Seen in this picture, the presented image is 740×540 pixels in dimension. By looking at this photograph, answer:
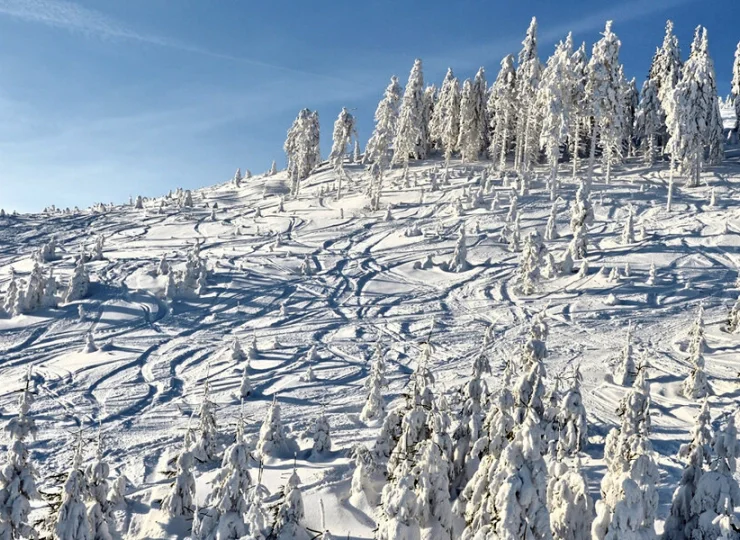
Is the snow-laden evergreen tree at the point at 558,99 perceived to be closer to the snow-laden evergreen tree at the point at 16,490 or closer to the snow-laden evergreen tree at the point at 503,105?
the snow-laden evergreen tree at the point at 503,105

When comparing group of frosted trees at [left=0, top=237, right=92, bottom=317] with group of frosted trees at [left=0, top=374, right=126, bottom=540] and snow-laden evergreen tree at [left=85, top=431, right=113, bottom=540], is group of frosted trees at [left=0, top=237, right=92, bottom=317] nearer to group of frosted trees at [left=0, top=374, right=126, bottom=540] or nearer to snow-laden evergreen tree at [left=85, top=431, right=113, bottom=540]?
snow-laden evergreen tree at [left=85, top=431, right=113, bottom=540]

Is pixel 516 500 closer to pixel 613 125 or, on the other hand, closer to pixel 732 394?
pixel 732 394

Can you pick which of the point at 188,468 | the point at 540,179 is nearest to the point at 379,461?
the point at 188,468

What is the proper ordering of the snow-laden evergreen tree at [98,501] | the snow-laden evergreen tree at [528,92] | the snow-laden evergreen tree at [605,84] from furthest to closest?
the snow-laden evergreen tree at [528,92] < the snow-laden evergreen tree at [605,84] < the snow-laden evergreen tree at [98,501]

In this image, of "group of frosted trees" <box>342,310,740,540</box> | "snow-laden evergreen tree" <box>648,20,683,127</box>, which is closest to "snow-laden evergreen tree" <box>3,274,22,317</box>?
"group of frosted trees" <box>342,310,740,540</box>

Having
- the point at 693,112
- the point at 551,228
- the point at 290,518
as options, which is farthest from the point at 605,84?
the point at 290,518

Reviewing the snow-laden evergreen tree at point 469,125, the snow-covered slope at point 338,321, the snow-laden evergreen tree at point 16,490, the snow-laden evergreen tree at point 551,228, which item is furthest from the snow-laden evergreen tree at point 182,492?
the snow-laden evergreen tree at point 469,125
